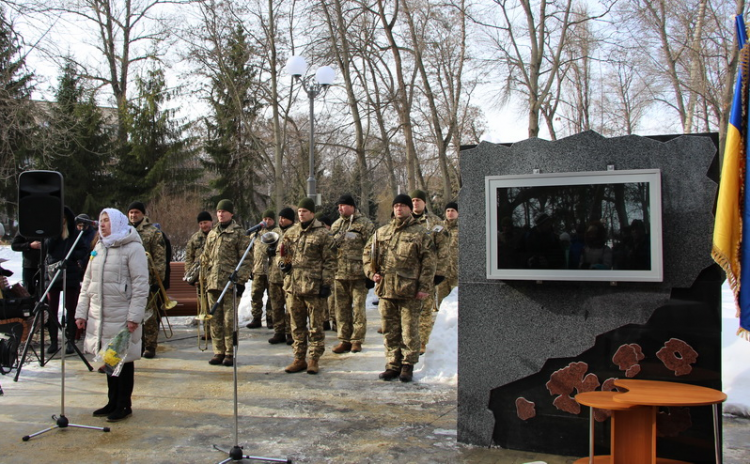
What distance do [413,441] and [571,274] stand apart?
5.90ft

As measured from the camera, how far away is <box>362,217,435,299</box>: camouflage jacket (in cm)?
675

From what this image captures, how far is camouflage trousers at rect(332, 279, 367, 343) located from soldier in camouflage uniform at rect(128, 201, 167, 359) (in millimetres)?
2440

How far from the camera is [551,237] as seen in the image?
4320mm

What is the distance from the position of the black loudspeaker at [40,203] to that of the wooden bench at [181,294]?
3948mm

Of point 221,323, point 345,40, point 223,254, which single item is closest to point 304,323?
point 221,323

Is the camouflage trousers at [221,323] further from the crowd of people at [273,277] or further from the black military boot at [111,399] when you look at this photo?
the black military boot at [111,399]

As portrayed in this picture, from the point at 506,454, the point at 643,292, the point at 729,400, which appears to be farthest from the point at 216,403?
the point at 729,400

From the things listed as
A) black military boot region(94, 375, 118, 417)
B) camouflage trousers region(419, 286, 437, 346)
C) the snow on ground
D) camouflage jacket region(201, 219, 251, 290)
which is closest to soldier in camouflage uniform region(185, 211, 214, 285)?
camouflage jacket region(201, 219, 251, 290)

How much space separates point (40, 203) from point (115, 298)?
1.83 metres

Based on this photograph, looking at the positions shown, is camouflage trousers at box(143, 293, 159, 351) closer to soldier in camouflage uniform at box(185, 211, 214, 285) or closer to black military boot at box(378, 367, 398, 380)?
soldier in camouflage uniform at box(185, 211, 214, 285)

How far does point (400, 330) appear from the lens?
7047mm

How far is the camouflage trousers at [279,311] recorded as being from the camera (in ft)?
30.8

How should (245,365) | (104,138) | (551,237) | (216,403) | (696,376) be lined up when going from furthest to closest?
(104,138) < (245,365) < (216,403) < (551,237) < (696,376)

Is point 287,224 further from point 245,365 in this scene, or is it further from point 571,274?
point 571,274
